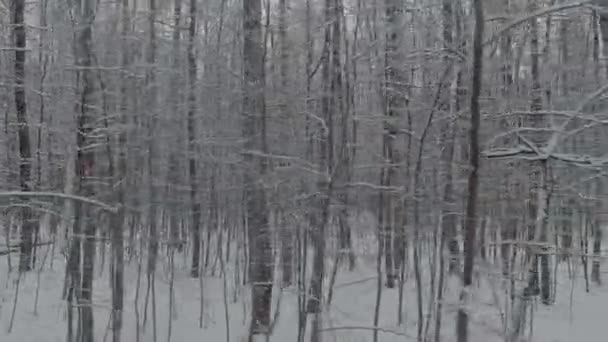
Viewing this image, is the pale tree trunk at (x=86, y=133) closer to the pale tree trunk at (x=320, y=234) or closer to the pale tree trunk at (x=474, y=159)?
the pale tree trunk at (x=320, y=234)

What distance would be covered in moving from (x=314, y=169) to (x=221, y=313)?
431cm

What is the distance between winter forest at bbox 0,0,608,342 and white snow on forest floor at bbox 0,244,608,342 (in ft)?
0.23

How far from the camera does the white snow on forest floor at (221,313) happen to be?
10.2m

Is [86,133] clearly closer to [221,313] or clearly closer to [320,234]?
[320,234]

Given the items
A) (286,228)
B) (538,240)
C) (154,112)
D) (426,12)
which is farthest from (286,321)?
(538,240)

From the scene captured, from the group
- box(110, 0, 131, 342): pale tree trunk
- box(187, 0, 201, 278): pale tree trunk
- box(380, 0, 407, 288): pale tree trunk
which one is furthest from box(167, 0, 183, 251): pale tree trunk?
box(380, 0, 407, 288): pale tree trunk

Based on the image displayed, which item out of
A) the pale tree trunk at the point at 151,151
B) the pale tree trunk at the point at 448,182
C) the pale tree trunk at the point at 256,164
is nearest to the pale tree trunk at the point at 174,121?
the pale tree trunk at the point at 151,151

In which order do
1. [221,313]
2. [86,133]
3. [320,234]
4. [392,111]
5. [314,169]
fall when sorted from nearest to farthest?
[86,133] → [320,234] → [314,169] → [392,111] → [221,313]

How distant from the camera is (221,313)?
12.1 m

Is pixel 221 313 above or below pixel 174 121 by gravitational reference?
below

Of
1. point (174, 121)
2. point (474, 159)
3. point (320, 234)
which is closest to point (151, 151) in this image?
point (174, 121)

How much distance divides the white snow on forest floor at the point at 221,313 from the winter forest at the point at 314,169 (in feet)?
0.23

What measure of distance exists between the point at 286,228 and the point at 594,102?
19.0 feet

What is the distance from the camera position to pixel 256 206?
7031mm
